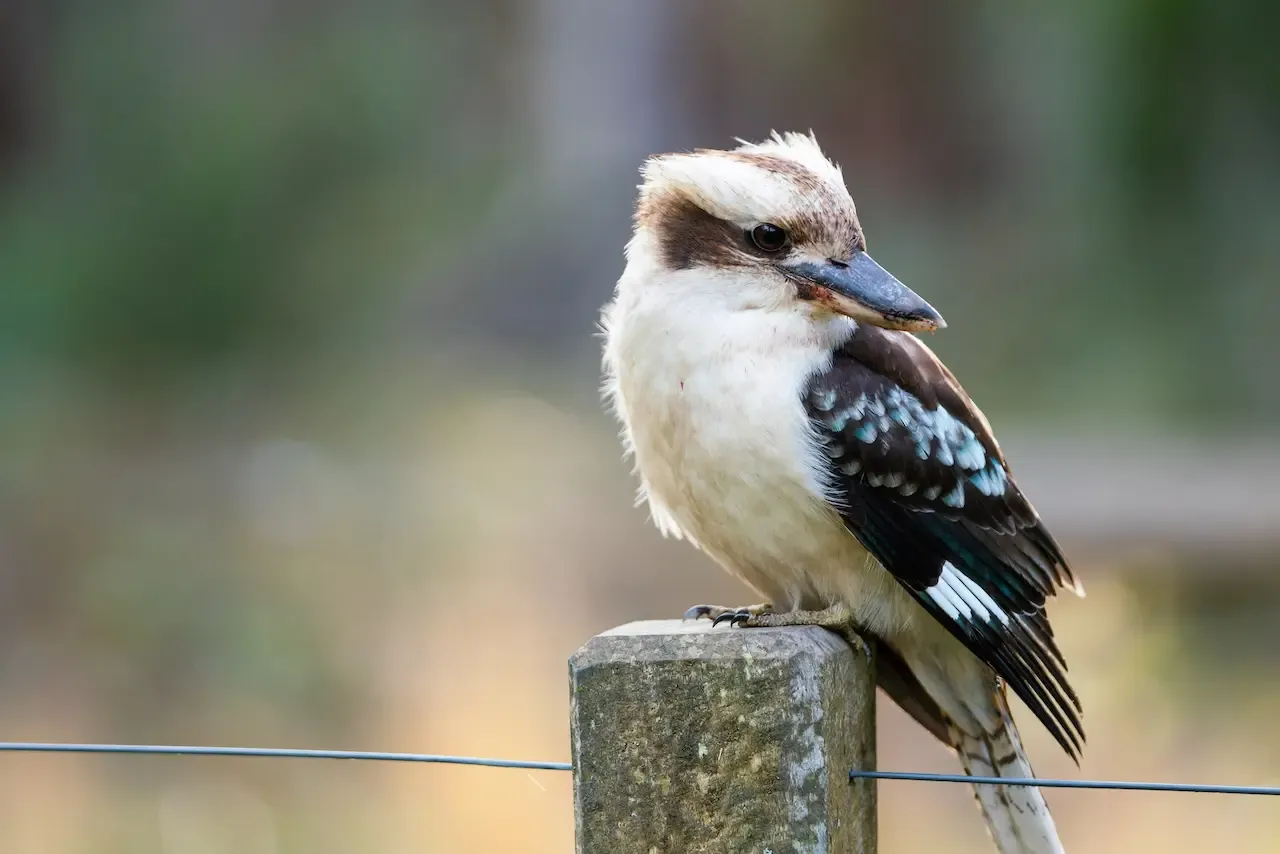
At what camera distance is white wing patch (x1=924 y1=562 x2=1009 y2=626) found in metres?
2.21

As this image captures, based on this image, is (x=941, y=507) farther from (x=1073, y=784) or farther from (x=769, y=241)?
(x=1073, y=784)

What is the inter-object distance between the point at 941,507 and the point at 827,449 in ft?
0.74

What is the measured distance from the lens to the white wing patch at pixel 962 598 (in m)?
2.21

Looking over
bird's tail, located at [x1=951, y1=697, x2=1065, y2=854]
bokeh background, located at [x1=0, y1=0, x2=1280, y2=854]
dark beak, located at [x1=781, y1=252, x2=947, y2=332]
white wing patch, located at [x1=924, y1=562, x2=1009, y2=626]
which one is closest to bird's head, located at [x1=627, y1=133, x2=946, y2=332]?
dark beak, located at [x1=781, y1=252, x2=947, y2=332]

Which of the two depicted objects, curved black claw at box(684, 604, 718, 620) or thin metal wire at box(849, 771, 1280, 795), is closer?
thin metal wire at box(849, 771, 1280, 795)

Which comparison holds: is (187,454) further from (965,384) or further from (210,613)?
(965,384)

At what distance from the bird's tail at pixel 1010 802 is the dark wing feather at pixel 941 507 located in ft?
0.29

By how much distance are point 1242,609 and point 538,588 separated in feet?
8.66

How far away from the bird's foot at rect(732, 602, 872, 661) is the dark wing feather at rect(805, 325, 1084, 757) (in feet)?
0.31

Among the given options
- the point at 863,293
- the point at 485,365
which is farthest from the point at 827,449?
the point at 485,365

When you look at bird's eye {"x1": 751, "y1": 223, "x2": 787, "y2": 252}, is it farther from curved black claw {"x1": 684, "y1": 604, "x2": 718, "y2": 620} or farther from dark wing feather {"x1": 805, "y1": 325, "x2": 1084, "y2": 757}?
curved black claw {"x1": 684, "y1": 604, "x2": 718, "y2": 620}

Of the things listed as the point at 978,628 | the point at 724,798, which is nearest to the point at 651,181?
the point at 978,628

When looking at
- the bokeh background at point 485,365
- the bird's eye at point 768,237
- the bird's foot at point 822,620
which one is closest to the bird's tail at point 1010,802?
the bird's foot at point 822,620

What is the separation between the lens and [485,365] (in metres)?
9.45
